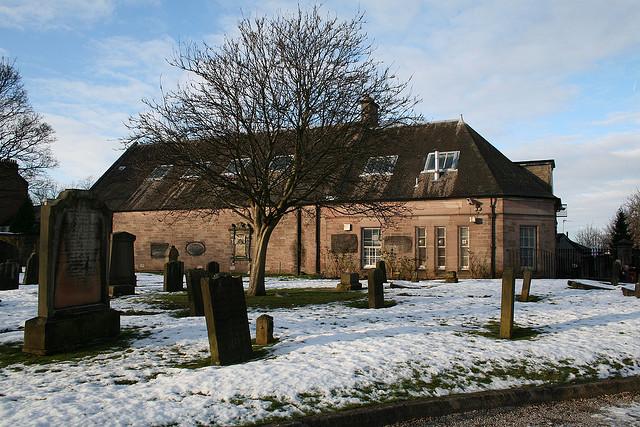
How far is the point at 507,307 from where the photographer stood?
9633 millimetres

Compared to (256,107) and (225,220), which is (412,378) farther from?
(225,220)

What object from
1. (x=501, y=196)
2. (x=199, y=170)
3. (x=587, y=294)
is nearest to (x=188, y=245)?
(x=199, y=170)

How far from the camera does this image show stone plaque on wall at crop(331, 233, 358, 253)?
2700cm

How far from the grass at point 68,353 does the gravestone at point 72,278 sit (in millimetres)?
146

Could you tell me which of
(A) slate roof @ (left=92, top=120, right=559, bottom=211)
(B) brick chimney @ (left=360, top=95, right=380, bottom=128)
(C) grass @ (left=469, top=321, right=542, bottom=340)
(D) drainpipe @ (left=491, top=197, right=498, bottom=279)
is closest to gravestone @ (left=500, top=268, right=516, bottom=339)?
(C) grass @ (left=469, top=321, right=542, bottom=340)

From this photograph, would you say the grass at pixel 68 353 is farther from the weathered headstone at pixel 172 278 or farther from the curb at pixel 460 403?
the weathered headstone at pixel 172 278

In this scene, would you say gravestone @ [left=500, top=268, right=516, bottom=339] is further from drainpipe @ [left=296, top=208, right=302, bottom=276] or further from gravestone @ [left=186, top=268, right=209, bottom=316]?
drainpipe @ [left=296, top=208, right=302, bottom=276]

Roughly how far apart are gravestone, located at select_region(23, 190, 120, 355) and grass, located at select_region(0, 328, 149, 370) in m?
0.15

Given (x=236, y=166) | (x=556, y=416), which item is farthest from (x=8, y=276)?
(x=556, y=416)

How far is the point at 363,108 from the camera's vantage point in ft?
52.3

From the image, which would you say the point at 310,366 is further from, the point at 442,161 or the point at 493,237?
the point at 442,161

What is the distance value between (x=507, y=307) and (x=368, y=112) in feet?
27.5

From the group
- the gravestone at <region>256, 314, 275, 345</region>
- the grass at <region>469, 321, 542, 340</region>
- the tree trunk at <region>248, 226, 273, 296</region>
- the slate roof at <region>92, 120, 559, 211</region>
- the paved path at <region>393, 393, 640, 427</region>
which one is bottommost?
the paved path at <region>393, 393, 640, 427</region>

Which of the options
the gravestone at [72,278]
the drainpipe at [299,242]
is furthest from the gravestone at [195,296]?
the drainpipe at [299,242]
